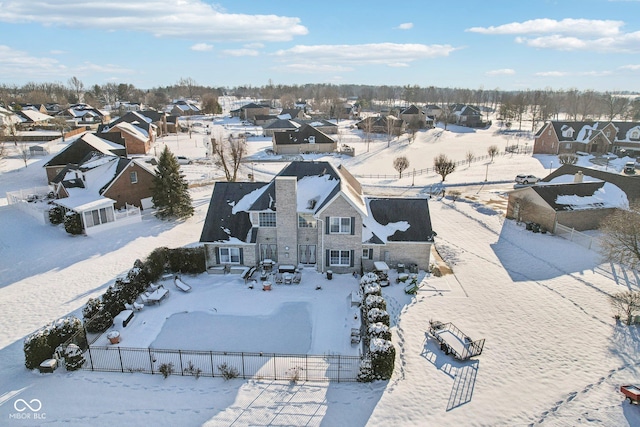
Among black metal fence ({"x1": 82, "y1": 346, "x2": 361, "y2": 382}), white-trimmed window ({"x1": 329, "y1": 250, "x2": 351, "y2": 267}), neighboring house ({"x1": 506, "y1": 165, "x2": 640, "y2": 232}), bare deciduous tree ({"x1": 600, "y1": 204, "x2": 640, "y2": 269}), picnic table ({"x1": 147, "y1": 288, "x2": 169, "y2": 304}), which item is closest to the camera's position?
black metal fence ({"x1": 82, "y1": 346, "x2": 361, "y2": 382})

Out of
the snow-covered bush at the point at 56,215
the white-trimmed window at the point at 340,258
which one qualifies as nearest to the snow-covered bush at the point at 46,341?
the white-trimmed window at the point at 340,258

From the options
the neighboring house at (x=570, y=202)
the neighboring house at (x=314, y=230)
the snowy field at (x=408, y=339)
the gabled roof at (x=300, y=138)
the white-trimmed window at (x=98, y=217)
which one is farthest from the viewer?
the gabled roof at (x=300, y=138)

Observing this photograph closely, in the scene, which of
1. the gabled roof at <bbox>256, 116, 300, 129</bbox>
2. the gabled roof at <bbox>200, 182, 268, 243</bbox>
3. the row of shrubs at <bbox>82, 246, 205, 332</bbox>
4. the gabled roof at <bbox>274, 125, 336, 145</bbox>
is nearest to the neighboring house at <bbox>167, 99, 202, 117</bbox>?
the gabled roof at <bbox>256, 116, 300, 129</bbox>

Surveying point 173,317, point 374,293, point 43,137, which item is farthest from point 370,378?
point 43,137

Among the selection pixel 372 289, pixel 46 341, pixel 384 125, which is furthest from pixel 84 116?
pixel 372 289

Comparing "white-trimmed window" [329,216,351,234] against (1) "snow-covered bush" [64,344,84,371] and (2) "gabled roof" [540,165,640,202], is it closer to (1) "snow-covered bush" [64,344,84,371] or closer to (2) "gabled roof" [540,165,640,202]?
(1) "snow-covered bush" [64,344,84,371]

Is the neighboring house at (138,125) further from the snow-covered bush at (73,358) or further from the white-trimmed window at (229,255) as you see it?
the snow-covered bush at (73,358)
